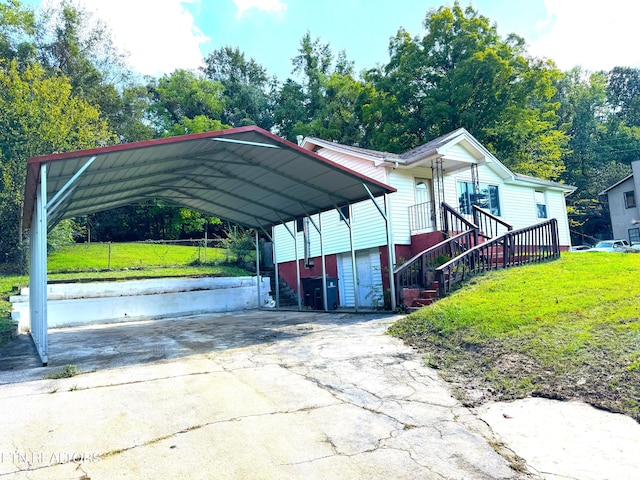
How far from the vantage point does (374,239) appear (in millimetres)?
15047

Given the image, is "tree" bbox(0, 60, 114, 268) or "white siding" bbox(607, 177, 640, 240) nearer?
"tree" bbox(0, 60, 114, 268)

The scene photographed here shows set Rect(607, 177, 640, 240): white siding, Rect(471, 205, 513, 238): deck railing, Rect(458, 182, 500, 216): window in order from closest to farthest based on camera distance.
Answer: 1. Rect(471, 205, 513, 238): deck railing
2. Rect(458, 182, 500, 216): window
3. Rect(607, 177, 640, 240): white siding

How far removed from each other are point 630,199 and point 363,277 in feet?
84.9

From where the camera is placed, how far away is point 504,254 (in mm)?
11766

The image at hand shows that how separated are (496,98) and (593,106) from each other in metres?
26.3

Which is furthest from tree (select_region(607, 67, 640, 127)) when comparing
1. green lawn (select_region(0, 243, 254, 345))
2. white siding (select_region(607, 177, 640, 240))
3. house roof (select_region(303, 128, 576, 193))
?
green lawn (select_region(0, 243, 254, 345))

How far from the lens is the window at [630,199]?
99.7ft

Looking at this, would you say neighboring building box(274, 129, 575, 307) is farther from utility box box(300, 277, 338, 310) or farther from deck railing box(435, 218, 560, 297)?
deck railing box(435, 218, 560, 297)

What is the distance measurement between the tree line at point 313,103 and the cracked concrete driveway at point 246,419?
16329 mm

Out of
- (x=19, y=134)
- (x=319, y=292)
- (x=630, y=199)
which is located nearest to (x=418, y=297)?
(x=319, y=292)

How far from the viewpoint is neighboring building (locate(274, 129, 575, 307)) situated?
48.0ft

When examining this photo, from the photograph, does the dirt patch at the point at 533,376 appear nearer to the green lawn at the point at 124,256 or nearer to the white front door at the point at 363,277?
the white front door at the point at 363,277

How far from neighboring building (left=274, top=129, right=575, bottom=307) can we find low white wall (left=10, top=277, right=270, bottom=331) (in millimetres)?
2898

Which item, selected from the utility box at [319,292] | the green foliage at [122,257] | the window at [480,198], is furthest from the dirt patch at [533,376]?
the green foliage at [122,257]
